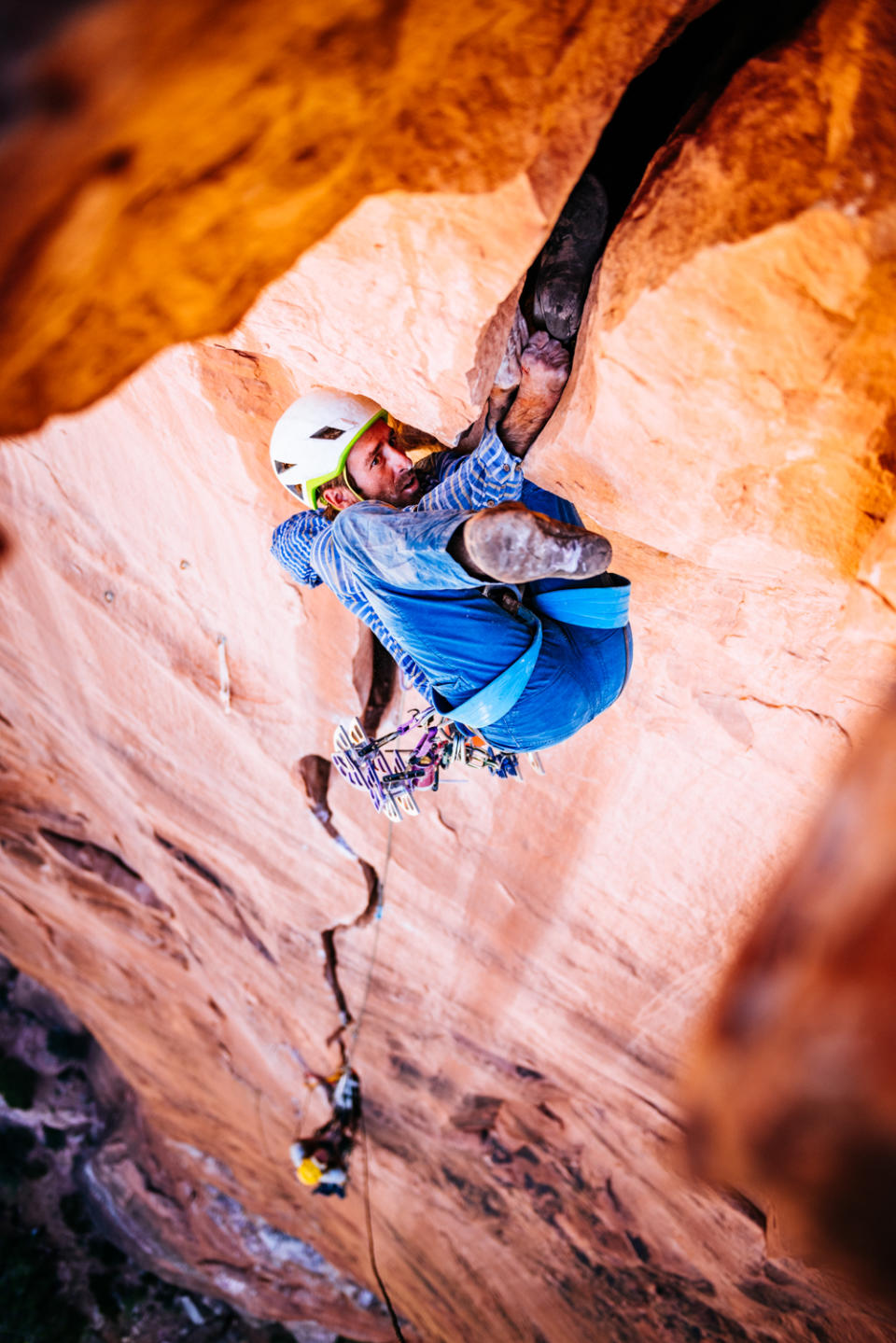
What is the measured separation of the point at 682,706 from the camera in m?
2.37

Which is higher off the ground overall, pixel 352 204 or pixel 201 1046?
pixel 352 204

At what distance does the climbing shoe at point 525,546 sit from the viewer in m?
1.46

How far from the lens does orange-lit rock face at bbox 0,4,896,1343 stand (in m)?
1.36

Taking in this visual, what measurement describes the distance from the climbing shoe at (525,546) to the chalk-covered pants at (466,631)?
11 centimetres

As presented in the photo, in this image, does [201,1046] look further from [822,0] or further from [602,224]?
[822,0]

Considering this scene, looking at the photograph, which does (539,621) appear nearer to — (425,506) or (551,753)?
(425,506)

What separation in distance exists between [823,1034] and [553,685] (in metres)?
1.43

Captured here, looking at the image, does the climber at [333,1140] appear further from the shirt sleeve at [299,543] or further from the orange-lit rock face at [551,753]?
the shirt sleeve at [299,543]

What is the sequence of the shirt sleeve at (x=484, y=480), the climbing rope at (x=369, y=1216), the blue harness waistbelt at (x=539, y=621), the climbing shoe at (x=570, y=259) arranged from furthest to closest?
1. the climbing rope at (x=369, y=1216)
2. the blue harness waistbelt at (x=539, y=621)
3. the shirt sleeve at (x=484, y=480)
4. the climbing shoe at (x=570, y=259)

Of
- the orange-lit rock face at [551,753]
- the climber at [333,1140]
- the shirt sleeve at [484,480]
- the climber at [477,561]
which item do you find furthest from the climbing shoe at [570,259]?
the climber at [333,1140]

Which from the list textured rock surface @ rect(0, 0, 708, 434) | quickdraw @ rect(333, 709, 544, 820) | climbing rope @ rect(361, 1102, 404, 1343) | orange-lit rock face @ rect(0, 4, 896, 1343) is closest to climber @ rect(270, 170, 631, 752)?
orange-lit rock face @ rect(0, 4, 896, 1343)

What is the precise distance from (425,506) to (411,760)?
1111 mm

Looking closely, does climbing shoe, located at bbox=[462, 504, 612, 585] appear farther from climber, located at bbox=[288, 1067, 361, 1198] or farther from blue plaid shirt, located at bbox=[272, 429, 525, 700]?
climber, located at bbox=[288, 1067, 361, 1198]

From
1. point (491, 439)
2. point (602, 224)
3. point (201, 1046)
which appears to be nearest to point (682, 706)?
point (491, 439)
